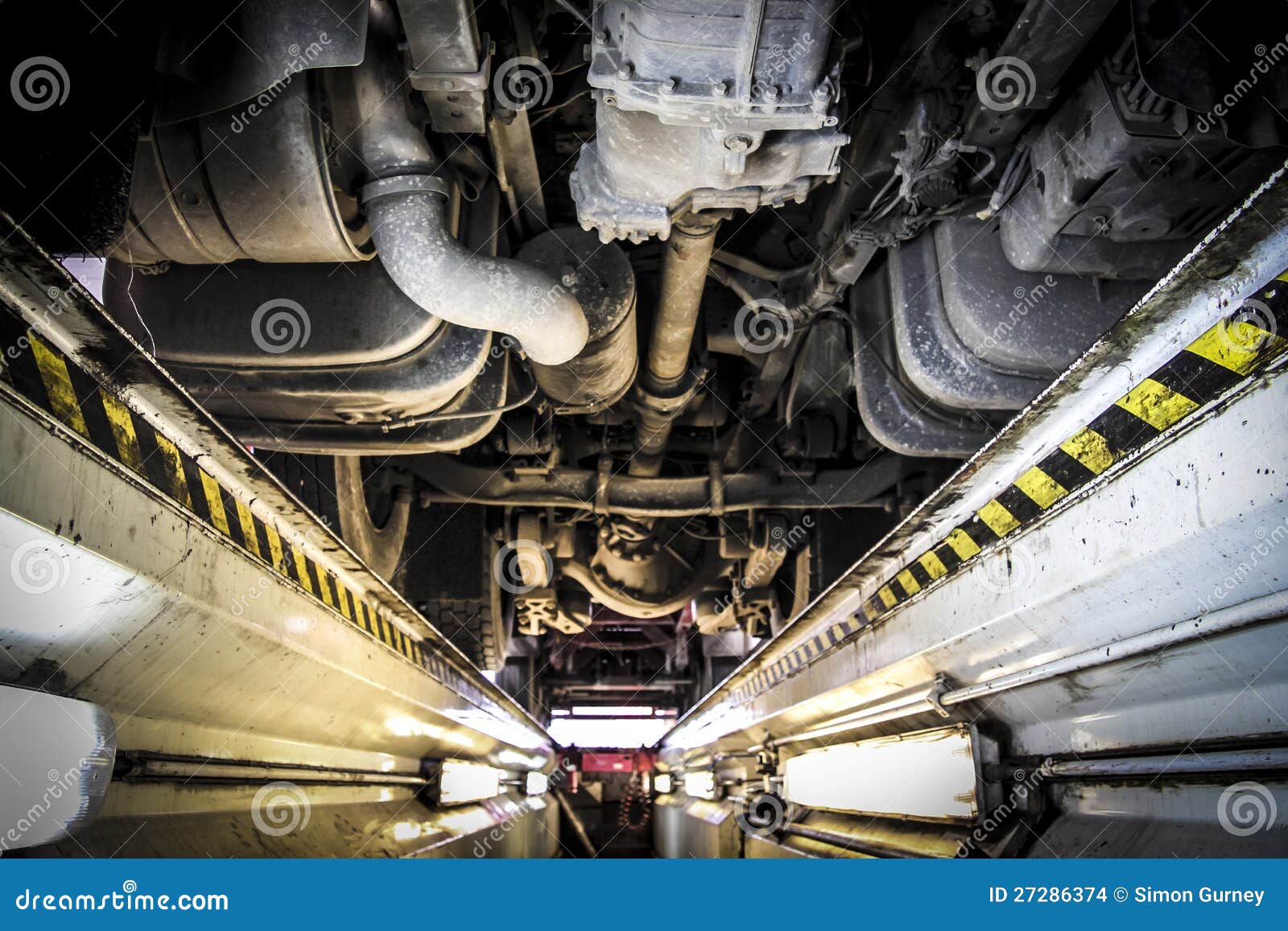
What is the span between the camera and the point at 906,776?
2.74 meters

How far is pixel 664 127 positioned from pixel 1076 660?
1428 mm

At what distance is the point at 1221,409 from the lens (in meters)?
1.29

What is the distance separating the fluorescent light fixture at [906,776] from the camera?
2.41m

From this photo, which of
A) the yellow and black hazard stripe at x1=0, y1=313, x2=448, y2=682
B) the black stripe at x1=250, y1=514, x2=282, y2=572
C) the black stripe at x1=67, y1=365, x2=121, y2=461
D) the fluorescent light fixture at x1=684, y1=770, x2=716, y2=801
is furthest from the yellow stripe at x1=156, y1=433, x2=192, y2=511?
the fluorescent light fixture at x1=684, y1=770, x2=716, y2=801

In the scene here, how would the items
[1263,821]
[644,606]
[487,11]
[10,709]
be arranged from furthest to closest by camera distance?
[644,606] → [487,11] → [1263,821] → [10,709]

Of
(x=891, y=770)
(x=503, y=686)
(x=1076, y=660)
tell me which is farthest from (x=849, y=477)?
(x=503, y=686)

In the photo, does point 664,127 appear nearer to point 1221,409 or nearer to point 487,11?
point 487,11

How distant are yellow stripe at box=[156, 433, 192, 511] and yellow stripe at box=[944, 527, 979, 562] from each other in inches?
64.0

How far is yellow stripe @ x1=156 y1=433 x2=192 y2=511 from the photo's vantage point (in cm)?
165

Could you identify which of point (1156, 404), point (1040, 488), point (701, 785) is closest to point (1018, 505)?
point (1040, 488)

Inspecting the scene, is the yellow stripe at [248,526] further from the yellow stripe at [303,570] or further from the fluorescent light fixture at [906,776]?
the fluorescent light fixture at [906,776]

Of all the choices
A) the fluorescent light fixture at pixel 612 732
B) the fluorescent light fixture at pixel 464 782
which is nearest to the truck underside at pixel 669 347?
the fluorescent light fixture at pixel 464 782

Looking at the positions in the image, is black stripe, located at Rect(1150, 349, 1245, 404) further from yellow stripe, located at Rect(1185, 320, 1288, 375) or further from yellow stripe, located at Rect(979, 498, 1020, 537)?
yellow stripe, located at Rect(979, 498, 1020, 537)

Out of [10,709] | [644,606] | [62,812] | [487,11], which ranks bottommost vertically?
[62,812]
